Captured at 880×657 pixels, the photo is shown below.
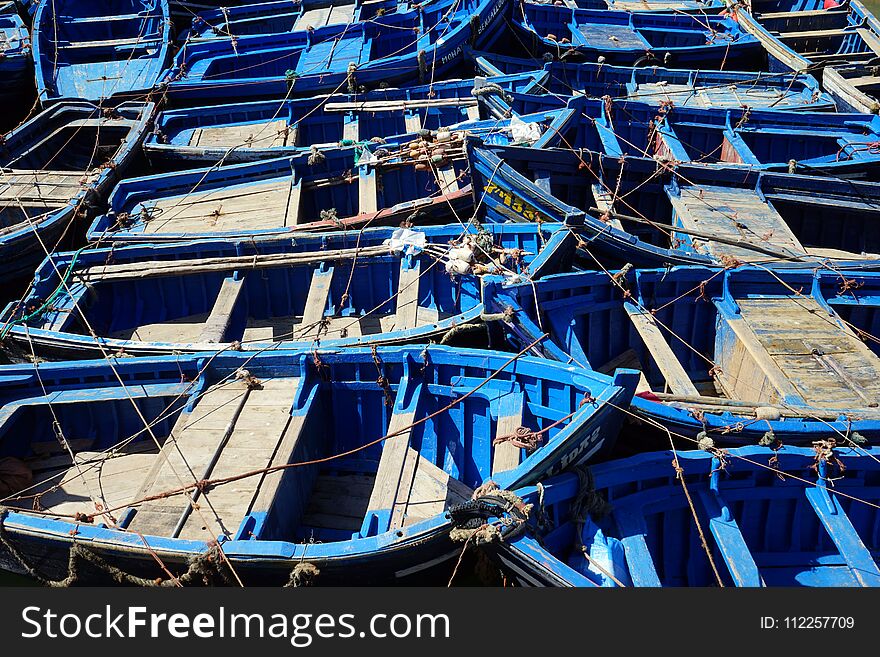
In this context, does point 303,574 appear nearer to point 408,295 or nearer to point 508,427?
point 508,427

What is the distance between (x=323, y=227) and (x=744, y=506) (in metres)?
8.38

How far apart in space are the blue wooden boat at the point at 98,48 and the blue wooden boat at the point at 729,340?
13.1 metres

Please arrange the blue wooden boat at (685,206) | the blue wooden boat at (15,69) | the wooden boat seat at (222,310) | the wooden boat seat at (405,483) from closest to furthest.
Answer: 1. the wooden boat seat at (405,483)
2. the wooden boat seat at (222,310)
3. the blue wooden boat at (685,206)
4. the blue wooden boat at (15,69)

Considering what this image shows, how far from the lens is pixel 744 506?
34.3 ft

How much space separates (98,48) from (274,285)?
11.9 metres

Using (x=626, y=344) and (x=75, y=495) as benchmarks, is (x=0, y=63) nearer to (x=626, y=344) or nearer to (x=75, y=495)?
(x=75, y=495)

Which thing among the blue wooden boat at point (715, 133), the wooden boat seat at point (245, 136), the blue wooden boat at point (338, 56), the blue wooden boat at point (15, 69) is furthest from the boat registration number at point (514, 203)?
the blue wooden boat at point (15, 69)

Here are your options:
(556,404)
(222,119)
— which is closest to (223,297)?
(556,404)

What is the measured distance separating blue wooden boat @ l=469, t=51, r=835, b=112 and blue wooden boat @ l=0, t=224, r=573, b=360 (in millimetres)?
6990

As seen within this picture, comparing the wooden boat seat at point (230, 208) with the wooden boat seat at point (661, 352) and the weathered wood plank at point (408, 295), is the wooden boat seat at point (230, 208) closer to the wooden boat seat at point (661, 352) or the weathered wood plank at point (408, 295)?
the weathered wood plank at point (408, 295)

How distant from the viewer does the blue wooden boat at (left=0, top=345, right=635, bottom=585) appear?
900 centimetres

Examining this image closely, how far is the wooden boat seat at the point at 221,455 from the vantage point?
9.63 metres

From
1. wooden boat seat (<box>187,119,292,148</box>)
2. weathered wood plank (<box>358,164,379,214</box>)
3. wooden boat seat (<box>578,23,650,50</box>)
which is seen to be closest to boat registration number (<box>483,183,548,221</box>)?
weathered wood plank (<box>358,164,379,214</box>)

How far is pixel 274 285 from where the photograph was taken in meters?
14.3
